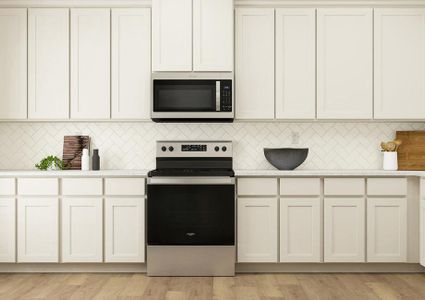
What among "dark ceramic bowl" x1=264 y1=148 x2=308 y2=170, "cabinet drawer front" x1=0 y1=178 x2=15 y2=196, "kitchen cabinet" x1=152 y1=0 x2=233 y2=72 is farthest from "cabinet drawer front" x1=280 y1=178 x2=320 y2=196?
"cabinet drawer front" x1=0 y1=178 x2=15 y2=196

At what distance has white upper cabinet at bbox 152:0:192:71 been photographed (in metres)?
4.05

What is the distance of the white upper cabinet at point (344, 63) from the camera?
414 cm

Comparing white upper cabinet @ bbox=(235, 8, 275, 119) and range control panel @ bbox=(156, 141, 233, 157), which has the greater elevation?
white upper cabinet @ bbox=(235, 8, 275, 119)

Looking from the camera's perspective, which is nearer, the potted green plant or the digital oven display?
the potted green plant

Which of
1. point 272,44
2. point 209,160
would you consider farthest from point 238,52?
point 209,160

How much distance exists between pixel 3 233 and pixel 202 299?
1.82m

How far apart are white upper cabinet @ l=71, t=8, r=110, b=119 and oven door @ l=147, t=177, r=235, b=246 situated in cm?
94

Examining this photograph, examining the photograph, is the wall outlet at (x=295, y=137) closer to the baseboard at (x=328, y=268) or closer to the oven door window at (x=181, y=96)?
the oven door window at (x=181, y=96)

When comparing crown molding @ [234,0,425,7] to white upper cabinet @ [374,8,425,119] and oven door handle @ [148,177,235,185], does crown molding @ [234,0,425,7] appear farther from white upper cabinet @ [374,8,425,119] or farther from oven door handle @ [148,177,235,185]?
oven door handle @ [148,177,235,185]

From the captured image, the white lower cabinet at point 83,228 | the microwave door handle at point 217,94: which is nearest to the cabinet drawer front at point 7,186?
the white lower cabinet at point 83,228

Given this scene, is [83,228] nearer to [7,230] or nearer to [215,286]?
[7,230]

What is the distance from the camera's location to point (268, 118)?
4156mm

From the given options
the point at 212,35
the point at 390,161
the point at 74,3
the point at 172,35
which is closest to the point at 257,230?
the point at 390,161

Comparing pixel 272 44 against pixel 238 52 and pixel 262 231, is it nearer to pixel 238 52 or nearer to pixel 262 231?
pixel 238 52
